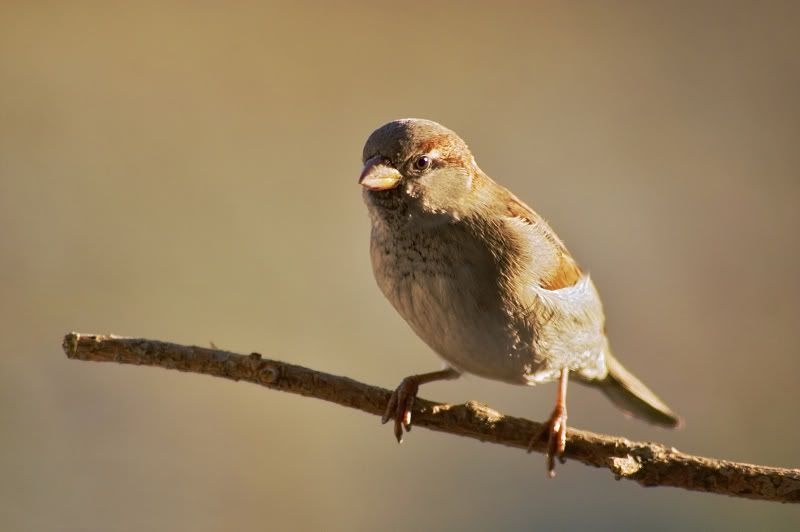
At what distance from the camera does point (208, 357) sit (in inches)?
78.0

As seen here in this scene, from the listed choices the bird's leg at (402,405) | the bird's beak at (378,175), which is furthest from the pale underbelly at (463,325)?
the bird's beak at (378,175)

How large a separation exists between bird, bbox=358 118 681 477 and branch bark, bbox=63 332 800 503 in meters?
0.10

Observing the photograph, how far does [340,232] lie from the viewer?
4.45m

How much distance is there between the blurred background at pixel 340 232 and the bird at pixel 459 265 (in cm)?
178

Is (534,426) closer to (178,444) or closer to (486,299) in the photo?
(486,299)

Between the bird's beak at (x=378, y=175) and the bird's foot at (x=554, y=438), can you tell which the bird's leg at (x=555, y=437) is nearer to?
the bird's foot at (x=554, y=438)

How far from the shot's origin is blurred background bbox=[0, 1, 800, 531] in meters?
4.01

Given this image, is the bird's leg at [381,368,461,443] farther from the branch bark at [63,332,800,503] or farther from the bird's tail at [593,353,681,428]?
the bird's tail at [593,353,681,428]

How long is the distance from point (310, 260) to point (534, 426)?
2.37 metres

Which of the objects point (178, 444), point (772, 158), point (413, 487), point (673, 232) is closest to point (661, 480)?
point (413, 487)

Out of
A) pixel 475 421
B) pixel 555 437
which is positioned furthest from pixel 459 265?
pixel 555 437

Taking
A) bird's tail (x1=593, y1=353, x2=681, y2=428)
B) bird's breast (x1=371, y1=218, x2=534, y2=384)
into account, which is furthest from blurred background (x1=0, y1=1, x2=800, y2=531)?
bird's breast (x1=371, y1=218, x2=534, y2=384)

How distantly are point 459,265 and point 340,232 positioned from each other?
2.30m

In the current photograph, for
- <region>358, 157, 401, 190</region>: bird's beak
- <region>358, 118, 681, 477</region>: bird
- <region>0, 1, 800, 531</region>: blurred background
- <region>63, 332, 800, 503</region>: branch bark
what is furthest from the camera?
<region>0, 1, 800, 531</region>: blurred background
